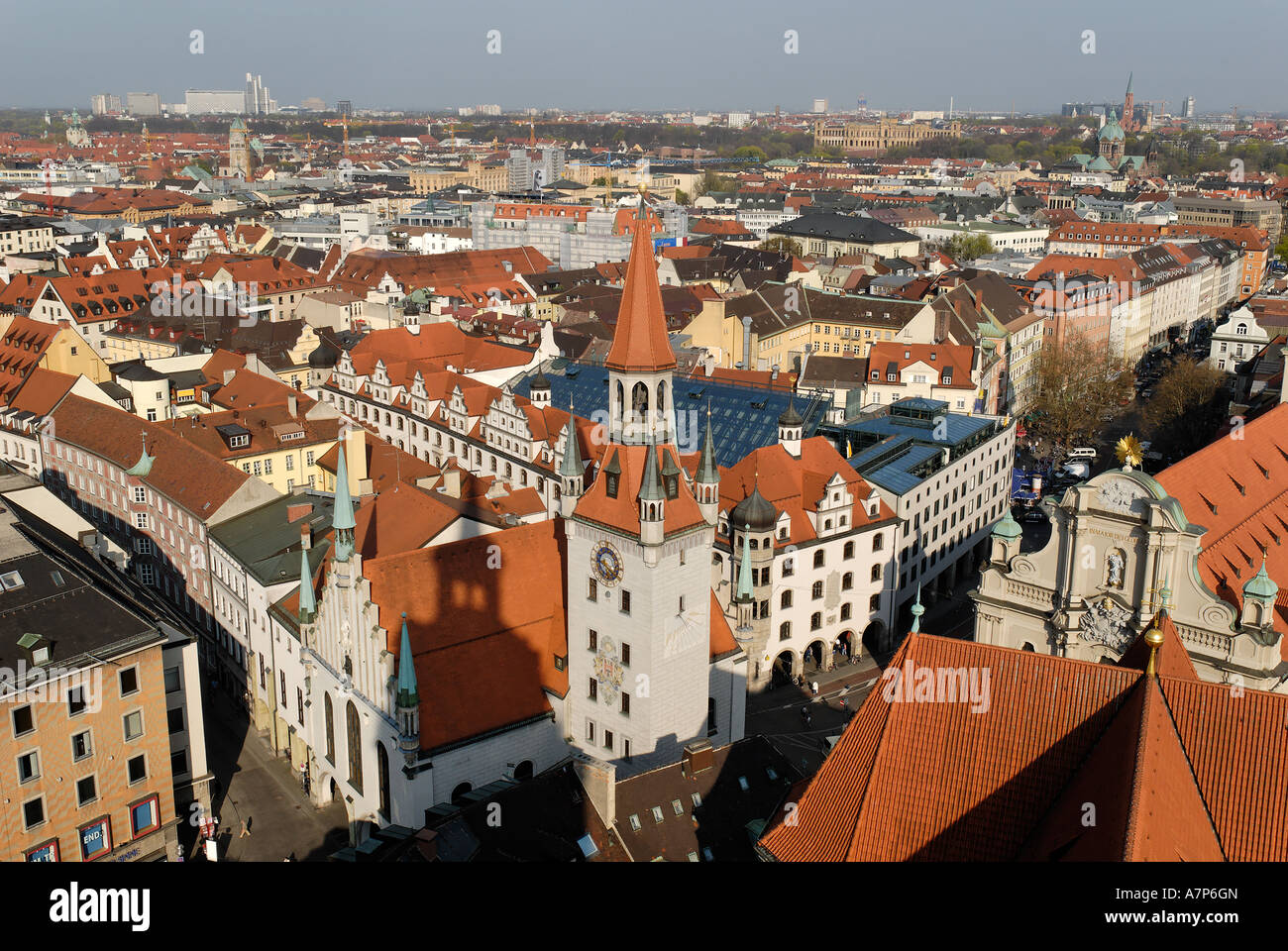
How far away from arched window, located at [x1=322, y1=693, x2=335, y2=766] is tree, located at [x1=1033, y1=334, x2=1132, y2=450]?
71576 mm

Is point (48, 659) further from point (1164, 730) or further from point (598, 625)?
point (1164, 730)

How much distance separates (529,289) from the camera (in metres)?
140

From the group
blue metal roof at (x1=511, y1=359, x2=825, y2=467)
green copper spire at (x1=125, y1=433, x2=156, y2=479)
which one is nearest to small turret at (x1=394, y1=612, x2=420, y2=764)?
blue metal roof at (x1=511, y1=359, x2=825, y2=467)

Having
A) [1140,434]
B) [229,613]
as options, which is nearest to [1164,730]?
[229,613]

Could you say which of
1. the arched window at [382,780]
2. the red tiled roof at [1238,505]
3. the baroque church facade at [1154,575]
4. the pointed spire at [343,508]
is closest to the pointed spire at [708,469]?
the baroque church facade at [1154,575]

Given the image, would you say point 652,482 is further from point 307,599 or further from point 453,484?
point 453,484

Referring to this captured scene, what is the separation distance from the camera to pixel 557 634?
45.0 m

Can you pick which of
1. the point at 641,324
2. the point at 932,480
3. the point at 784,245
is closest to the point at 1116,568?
the point at 641,324

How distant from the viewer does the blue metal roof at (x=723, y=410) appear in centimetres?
7081

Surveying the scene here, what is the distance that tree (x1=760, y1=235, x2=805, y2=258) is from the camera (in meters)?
187

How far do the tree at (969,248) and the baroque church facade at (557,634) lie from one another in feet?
492
